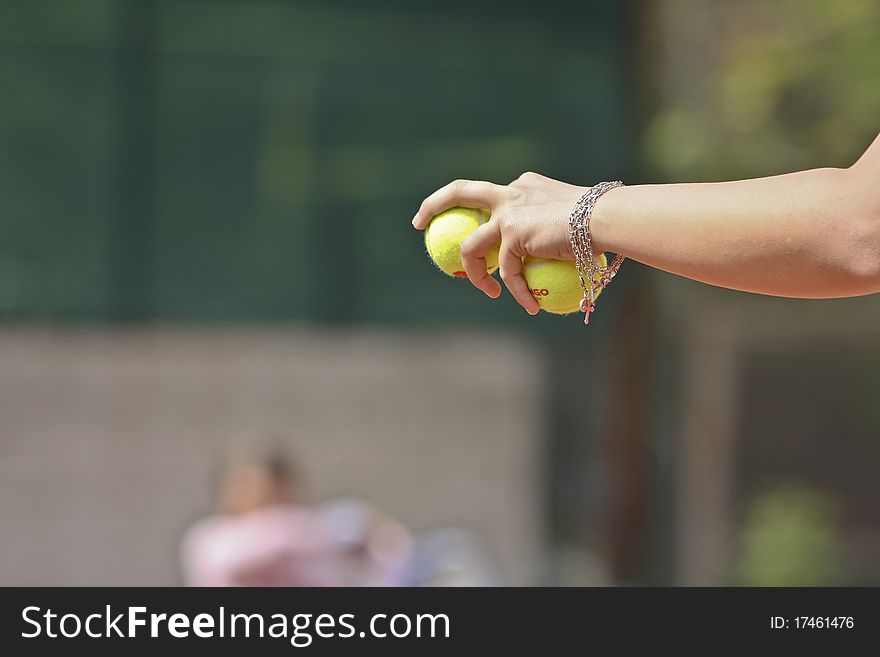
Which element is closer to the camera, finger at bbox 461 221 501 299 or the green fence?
finger at bbox 461 221 501 299

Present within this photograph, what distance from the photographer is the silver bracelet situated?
232cm

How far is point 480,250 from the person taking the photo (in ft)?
7.98

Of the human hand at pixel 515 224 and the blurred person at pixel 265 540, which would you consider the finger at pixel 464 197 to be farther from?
the blurred person at pixel 265 540

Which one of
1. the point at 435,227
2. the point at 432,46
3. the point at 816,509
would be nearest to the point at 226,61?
the point at 432,46

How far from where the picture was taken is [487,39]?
929 cm

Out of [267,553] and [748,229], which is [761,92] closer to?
[267,553]

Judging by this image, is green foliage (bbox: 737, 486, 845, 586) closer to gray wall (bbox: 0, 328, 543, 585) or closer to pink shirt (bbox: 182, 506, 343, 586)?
gray wall (bbox: 0, 328, 543, 585)

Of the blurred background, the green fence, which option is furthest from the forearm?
the green fence

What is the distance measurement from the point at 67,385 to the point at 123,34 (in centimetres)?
240

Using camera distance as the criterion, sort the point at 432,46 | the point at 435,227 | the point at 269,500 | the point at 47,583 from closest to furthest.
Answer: the point at 435,227, the point at 269,500, the point at 47,583, the point at 432,46

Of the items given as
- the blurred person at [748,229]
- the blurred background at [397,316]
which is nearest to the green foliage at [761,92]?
the blurred background at [397,316]

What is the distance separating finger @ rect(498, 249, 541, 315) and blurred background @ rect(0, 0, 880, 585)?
6.22 m

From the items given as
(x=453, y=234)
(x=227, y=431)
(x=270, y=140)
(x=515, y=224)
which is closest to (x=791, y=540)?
(x=227, y=431)

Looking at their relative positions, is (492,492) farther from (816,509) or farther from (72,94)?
(72,94)
